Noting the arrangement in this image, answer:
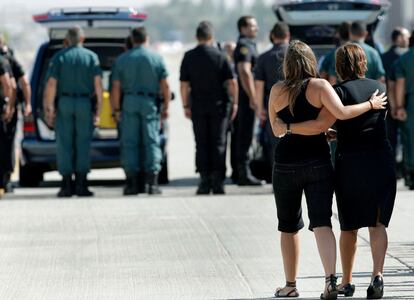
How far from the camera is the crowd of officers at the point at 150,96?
51.2 feet

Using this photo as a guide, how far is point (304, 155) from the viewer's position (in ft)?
29.8

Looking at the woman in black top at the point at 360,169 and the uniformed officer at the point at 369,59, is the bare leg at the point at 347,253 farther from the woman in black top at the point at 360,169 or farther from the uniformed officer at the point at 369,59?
the uniformed officer at the point at 369,59

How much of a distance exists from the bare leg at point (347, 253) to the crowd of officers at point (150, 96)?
20.1 feet

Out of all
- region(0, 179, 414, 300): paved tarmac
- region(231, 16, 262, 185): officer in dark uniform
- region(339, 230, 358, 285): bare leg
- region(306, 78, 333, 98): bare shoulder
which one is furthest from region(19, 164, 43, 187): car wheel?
region(306, 78, 333, 98): bare shoulder

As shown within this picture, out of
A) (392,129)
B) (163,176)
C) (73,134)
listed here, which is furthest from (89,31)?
(392,129)

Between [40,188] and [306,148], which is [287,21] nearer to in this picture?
[40,188]

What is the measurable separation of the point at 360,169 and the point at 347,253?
513 millimetres

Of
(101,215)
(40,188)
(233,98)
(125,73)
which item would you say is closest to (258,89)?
(233,98)

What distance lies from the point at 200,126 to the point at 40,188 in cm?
283

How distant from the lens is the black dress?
913 cm

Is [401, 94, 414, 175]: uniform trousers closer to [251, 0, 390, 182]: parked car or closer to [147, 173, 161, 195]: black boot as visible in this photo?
[251, 0, 390, 182]: parked car

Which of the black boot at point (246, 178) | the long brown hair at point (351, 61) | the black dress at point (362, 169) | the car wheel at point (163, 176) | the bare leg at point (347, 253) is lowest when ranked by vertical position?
the car wheel at point (163, 176)

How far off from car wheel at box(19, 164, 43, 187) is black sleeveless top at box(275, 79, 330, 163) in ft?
29.3

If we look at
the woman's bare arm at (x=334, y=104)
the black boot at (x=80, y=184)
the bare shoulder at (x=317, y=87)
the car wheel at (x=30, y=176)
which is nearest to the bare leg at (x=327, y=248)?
the woman's bare arm at (x=334, y=104)
